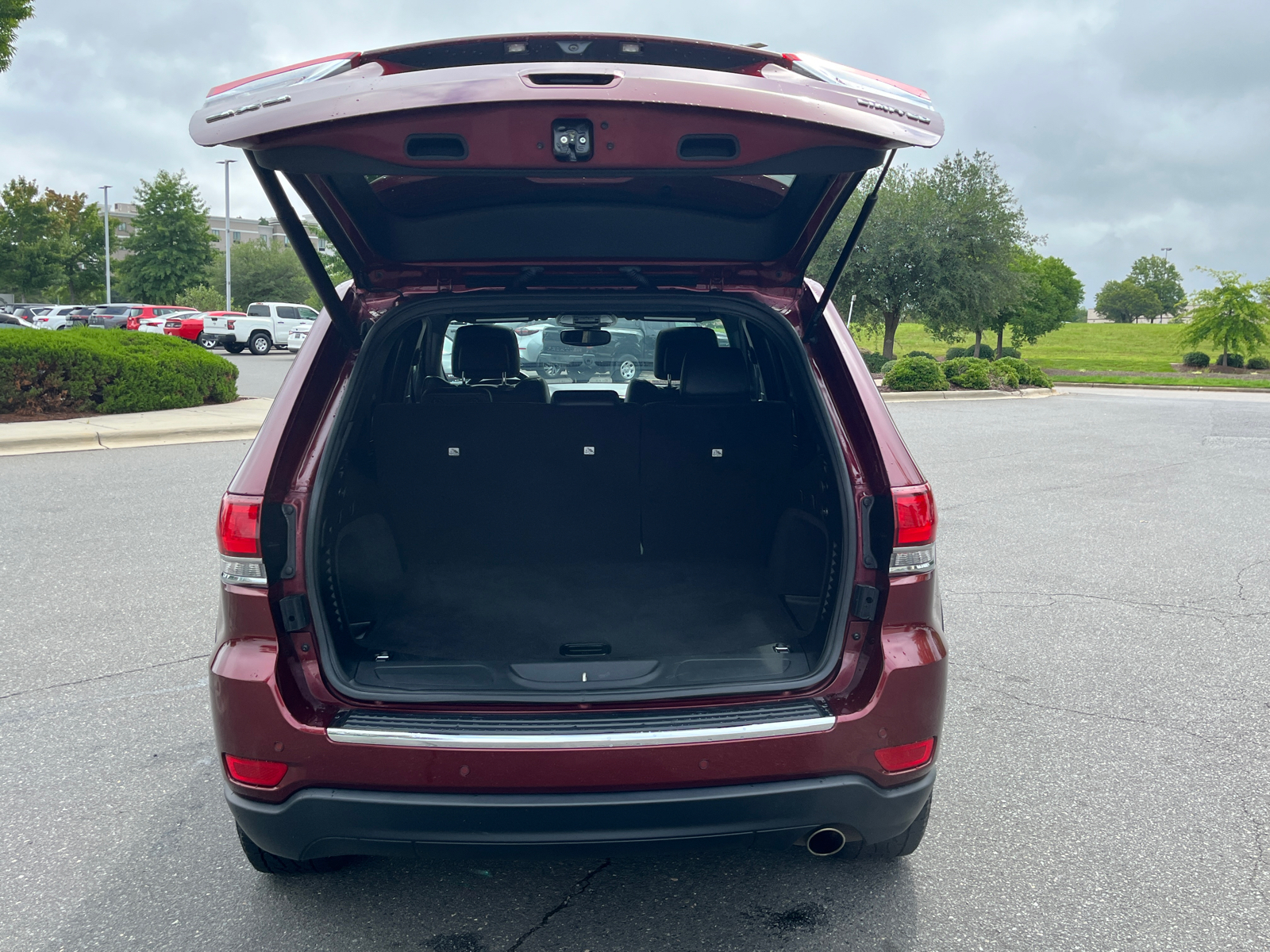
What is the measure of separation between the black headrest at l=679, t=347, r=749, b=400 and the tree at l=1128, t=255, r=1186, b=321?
127m

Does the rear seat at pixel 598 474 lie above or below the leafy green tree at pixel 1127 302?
below

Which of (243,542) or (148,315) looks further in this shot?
(148,315)

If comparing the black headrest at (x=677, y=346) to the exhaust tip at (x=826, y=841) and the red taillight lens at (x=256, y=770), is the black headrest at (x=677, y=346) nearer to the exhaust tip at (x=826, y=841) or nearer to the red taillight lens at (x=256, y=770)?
the exhaust tip at (x=826, y=841)

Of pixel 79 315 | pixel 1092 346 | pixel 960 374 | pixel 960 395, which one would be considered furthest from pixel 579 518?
Result: pixel 1092 346

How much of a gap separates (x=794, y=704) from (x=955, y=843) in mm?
1058

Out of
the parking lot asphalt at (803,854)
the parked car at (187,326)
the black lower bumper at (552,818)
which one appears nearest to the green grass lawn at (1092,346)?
the parked car at (187,326)

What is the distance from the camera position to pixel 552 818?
2.17m

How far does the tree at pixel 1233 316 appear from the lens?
41125mm

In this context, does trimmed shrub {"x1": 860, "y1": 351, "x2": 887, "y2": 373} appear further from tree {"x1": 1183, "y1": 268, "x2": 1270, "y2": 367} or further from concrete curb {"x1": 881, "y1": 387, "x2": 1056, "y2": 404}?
tree {"x1": 1183, "y1": 268, "x2": 1270, "y2": 367}

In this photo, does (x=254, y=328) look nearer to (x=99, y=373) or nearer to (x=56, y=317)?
(x=56, y=317)

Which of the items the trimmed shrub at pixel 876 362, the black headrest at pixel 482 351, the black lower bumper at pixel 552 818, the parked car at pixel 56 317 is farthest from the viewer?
the parked car at pixel 56 317

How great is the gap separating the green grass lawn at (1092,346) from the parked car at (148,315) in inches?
964

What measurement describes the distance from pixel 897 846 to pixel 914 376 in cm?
2002

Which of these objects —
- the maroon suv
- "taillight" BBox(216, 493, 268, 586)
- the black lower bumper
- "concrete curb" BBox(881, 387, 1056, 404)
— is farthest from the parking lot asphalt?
"concrete curb" BBox(881, 387, 1056, 404)
